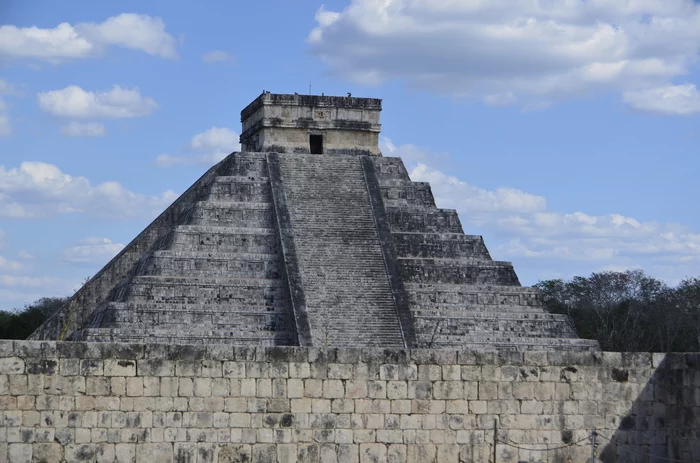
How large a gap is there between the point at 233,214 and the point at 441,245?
16.4ft

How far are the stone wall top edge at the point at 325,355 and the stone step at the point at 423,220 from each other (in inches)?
663

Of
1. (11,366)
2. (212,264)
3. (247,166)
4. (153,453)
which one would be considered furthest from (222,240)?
(11,366)

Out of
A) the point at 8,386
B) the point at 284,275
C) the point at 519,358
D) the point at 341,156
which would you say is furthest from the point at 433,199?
the point at 8,386

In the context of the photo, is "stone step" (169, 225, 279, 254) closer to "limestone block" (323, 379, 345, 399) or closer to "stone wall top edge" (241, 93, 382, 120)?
"stone wall top edge" (241, 93, 382, 120)

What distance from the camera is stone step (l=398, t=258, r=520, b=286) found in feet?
110

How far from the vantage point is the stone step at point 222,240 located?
32.9 metres

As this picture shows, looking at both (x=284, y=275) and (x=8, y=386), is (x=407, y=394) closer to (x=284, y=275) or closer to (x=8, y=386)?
(x=8, y=386)

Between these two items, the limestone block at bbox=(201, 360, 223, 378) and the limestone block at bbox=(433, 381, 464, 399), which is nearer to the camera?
the limestone block at bbox=(201, 360, 223, 378)

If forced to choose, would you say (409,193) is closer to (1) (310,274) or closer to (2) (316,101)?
(2) (316,101)

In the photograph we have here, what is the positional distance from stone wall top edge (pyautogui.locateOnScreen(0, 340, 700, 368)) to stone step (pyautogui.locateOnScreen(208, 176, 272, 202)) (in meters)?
17.3

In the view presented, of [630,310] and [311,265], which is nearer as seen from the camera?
[311,265]

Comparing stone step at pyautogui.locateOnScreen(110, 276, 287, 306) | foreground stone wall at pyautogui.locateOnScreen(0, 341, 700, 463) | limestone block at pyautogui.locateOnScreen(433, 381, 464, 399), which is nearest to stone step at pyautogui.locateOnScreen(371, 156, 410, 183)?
stone step at pyautogui.locateOnScreen(110, 276, 287, 306)

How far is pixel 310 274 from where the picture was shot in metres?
32.3

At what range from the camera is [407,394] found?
58.6ft
